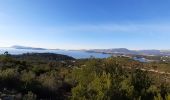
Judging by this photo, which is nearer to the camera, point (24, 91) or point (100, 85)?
point (100, 85)

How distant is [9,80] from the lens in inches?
622

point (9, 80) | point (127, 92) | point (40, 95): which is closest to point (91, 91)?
point (127, 92)

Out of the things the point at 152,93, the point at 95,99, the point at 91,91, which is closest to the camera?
the point at 95,99

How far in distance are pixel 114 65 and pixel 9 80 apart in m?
8.06

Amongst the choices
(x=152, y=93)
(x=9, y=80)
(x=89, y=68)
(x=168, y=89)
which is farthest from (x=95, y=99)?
(x=89, y=68)

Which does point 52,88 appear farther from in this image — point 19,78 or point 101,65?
point 101,65

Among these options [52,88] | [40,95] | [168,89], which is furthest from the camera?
[52,88]

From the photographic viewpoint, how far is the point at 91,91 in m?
12.0

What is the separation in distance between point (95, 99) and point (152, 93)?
3.32m

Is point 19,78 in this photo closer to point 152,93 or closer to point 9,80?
point 9,80

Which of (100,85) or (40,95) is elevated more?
(100,85)

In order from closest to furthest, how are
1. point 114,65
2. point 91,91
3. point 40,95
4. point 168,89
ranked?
point 91,91, point 168,89, point 40,95, point 114,65

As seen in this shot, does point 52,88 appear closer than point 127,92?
No

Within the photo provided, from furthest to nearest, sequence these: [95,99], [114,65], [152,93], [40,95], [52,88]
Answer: [114,65], [52,88], [40,95], [152,93], [95,99]
